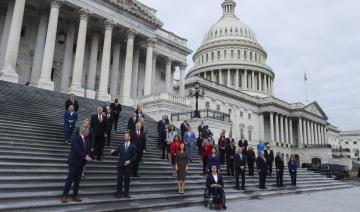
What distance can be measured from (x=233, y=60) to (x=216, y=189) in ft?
266

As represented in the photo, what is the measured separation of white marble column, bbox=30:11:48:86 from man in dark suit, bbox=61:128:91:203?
2052 centimetres

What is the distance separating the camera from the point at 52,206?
24.3 ft

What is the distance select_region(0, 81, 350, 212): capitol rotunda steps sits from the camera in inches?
313

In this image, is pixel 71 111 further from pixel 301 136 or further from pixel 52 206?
pixel 301 136

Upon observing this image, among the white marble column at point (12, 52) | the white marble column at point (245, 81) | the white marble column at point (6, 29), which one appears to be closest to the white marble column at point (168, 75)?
the white marble column at point (6, 29)

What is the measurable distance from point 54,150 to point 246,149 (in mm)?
9055

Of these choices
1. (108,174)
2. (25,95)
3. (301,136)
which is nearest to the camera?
(108,174)

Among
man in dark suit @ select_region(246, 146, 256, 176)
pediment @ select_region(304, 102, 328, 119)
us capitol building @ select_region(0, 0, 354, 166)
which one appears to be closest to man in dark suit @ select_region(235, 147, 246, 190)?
man in dark suit @ select_region(246, 146, 256, 176)

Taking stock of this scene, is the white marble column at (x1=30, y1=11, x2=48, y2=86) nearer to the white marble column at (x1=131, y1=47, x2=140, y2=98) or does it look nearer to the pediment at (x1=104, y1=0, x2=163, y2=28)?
the pediment at (x1=104, y1=0, x2=163, y2=28)

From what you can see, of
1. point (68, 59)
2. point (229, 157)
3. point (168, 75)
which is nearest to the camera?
point (229, 157)

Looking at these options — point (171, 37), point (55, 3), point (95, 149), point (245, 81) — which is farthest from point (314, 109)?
point (95, 149)

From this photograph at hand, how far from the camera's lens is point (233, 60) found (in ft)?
288

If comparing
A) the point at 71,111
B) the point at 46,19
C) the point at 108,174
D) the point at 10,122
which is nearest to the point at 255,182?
the point at 108,174

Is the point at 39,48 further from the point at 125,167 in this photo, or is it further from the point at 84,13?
the point at 125,167
